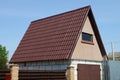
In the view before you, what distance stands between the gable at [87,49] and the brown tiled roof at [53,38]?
52 centimetres

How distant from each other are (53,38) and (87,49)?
2541mm

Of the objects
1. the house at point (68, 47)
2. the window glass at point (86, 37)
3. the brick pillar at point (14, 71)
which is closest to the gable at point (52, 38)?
the house at point (68, 47)

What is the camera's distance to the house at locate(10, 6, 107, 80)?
53.8 feet

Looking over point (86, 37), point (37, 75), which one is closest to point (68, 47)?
point (86, 37)

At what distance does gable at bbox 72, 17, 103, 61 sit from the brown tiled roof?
1.70ft

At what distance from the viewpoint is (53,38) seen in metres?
18.4

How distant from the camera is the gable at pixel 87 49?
16653 mm

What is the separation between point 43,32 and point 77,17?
3367 millimetres

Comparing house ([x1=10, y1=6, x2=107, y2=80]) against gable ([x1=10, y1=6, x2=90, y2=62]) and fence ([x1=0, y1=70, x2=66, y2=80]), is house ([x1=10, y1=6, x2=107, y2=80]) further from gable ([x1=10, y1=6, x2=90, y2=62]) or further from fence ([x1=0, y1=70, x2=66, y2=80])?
fence ([x1=0, y1=70, x2=66, y2=80])

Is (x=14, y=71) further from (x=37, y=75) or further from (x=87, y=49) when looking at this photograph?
(x=87, y=49)

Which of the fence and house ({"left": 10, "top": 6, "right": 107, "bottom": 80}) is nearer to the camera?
the fence

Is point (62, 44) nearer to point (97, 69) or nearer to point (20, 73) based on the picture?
point (97, 69)

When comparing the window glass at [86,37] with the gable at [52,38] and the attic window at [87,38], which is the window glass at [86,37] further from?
the gable at [52,38]

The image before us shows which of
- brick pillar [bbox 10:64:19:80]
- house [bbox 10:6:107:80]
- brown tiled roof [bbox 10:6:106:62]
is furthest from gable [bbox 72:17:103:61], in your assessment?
brick pillar [bbox 10:64:19:80]
